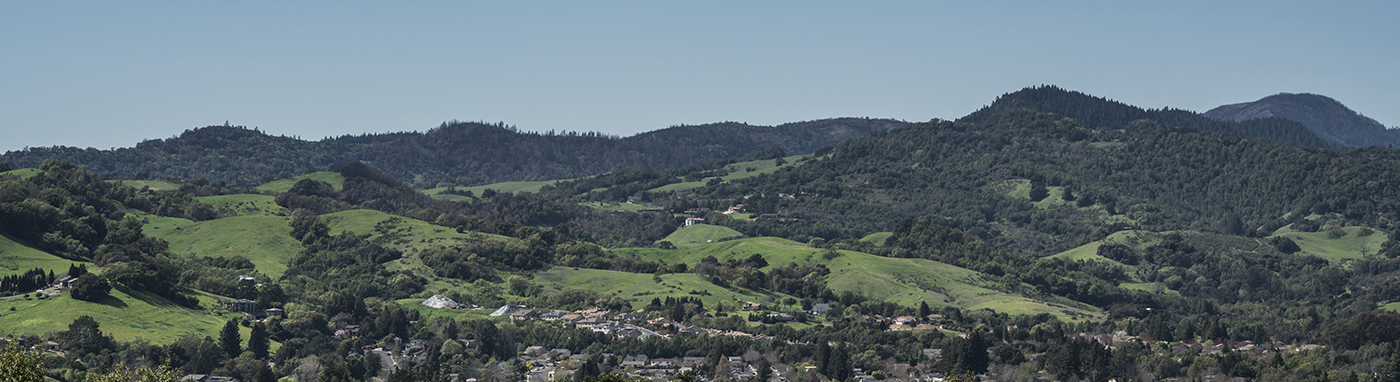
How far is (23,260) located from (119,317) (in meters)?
27.1

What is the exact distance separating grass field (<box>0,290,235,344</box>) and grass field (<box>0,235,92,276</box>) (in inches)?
546

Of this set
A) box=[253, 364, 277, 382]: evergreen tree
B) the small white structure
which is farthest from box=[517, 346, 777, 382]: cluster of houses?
the small white structure

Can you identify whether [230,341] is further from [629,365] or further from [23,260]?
[629,365]

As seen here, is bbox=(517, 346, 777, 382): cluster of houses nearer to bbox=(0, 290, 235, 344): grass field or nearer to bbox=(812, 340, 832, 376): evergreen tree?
bbox=(812, 340, 832, 376): evergreen tree

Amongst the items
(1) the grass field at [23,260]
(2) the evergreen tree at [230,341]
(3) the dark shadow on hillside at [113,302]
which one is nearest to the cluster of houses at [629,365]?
(2) the evergreen tree at [230,341]

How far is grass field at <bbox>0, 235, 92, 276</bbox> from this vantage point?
16418 cm

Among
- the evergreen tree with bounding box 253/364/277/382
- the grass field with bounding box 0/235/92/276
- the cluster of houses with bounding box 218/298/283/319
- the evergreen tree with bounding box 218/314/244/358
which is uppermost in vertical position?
the grass field with bounding box 0/235/92/276

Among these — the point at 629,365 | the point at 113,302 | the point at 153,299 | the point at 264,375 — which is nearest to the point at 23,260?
the point at 153,299

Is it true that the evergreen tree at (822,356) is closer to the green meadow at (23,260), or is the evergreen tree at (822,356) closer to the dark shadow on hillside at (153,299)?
the dark shadow on hillside at (153,299)

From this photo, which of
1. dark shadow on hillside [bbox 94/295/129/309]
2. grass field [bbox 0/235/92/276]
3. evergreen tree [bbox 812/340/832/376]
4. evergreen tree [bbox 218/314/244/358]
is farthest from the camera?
grass field [bbox 0/235/92/276]

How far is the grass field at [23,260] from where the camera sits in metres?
164

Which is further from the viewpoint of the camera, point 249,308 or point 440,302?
point 440,302

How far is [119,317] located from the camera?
488 ft

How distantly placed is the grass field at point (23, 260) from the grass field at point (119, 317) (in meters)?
13.9
